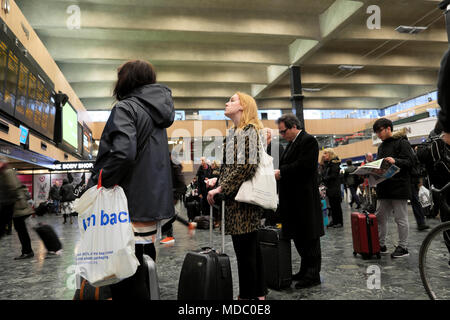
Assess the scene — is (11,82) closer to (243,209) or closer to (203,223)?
(203,223)

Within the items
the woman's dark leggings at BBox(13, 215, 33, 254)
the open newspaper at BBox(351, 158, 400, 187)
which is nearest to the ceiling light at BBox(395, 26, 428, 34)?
the open newspaper at BBox(351, 158, 400, 187)

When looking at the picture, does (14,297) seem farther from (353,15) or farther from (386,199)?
(353,15)

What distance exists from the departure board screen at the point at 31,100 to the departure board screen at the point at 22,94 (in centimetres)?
24

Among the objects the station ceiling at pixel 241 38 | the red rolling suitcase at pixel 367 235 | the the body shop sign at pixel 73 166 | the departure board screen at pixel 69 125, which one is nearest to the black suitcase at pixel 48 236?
the red rolling suitcase at pixel 367 235

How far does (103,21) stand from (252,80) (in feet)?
28.2

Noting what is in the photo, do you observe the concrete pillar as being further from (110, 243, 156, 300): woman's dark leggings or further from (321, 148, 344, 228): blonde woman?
(110, 243, 156, 300): woman's dark leggings

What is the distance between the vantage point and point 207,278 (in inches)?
75.1

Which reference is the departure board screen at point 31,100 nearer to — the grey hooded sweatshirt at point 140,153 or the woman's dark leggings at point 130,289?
the grey hooded sweatshirt at point 140,153

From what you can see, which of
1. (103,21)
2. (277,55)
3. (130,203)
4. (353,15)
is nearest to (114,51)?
(103,21)

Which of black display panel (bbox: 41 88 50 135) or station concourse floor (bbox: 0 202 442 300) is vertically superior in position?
black display panel (bbox: 41 88 50 135)

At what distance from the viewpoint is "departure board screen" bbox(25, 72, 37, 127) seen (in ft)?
23.8

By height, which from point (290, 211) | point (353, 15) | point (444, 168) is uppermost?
point (353, 15)

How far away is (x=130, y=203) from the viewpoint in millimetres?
1654

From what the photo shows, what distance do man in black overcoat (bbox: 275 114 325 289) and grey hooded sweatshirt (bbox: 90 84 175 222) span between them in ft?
4.49
